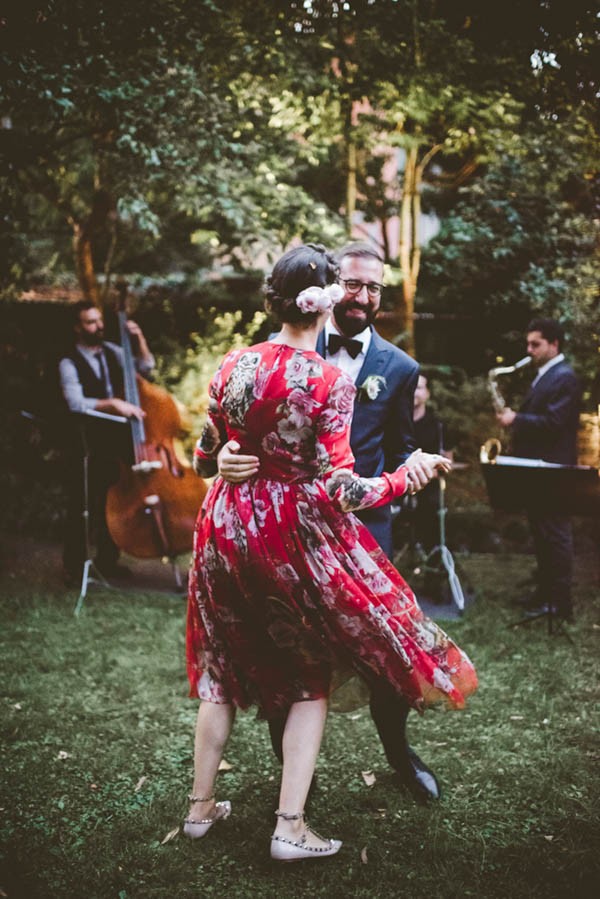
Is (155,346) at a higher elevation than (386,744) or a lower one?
higher

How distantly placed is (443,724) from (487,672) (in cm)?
81

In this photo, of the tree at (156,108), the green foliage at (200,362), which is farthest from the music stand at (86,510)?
the green foliage at (200,362)

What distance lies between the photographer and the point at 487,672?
15.9 ft

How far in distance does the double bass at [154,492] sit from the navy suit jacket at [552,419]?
238cm

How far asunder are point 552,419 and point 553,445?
21cm

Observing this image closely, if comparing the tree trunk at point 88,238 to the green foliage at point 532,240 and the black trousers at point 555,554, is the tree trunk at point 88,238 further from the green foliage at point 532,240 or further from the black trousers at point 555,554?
the black trousers at point 555,554

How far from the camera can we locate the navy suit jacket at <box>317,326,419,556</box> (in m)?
3.18

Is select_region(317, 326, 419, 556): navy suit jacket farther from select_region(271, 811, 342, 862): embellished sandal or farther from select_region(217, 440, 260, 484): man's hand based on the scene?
select_region(271, 811, 342, 862): embellished sandal

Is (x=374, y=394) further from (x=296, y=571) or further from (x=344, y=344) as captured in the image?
(x=296, y=571)

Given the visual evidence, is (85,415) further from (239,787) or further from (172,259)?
(172,259)

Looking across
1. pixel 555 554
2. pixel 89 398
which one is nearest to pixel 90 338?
pixel 89 398

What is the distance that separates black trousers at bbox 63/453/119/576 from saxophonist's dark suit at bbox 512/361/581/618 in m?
3.14

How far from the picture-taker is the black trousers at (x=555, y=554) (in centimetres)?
577

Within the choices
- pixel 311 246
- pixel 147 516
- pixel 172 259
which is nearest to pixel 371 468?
pixel 311 246
